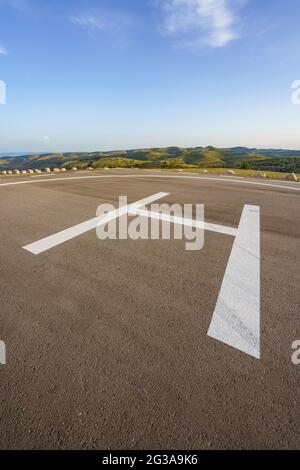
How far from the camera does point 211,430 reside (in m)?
1.37

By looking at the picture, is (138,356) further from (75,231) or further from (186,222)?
(186,222)

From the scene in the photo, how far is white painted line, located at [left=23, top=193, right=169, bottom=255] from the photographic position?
3.68m

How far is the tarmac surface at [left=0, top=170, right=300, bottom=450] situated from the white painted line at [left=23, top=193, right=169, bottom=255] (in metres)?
0.18

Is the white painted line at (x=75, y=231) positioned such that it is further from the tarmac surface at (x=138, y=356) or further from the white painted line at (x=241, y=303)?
the white painted line at (x=241, y=303)

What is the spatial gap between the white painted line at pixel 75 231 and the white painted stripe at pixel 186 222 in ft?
1.29

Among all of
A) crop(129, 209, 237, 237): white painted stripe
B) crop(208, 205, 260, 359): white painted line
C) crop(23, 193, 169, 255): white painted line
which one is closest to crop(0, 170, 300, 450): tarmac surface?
crop(208, 205, 260, 359): white painted line

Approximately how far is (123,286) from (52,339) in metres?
0.95

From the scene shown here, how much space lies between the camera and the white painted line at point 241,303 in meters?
1.98

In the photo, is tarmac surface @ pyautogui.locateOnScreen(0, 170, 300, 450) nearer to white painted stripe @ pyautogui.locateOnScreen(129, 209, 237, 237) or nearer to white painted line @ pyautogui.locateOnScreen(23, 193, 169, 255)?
white painted line @ pyautogui.locateOnScreen(23, 193, 169, 255)

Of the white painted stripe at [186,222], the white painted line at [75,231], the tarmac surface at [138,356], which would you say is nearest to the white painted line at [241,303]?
the tarmac surface at [138,356]

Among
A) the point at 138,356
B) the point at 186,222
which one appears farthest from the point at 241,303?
the point at 186,222

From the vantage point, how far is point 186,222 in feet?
16.1

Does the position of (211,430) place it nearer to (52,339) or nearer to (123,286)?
(52,339)
